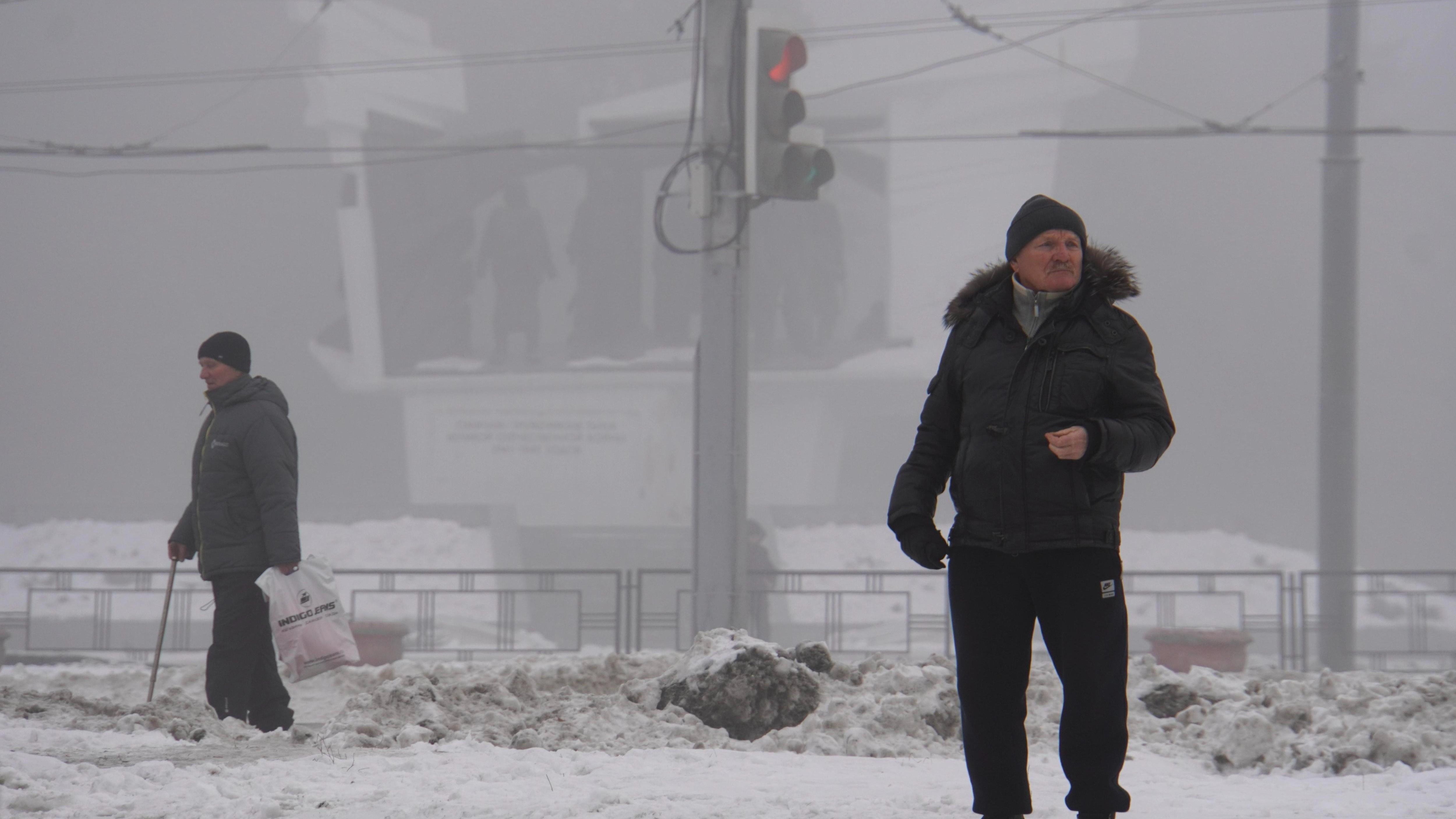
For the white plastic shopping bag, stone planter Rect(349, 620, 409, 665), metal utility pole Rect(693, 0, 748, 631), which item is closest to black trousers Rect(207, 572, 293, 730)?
the white plastic shopping bag

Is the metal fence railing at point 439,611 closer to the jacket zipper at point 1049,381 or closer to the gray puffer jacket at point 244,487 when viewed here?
the gray puffer jacket at point 244,487

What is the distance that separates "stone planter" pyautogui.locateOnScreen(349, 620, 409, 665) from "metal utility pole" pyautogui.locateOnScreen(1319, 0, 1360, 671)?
7.69 m

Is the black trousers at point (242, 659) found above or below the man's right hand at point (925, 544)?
below

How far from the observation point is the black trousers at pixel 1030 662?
261cm

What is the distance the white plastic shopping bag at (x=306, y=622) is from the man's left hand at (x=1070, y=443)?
3.22 m

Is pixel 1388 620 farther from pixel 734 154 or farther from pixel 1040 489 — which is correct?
pixel 1040 489

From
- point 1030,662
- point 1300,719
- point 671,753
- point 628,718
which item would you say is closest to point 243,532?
point 628,718

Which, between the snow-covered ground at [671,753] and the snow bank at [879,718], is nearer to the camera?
the snow-covered ground at [671,753]

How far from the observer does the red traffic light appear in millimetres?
6984

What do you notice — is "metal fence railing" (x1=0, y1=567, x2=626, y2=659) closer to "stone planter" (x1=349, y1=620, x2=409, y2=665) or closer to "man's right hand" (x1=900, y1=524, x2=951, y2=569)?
"stone planter" (x1=349, y1=620, x2=409, y2=665)

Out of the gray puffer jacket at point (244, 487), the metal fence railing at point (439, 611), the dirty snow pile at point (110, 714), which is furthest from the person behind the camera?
the metal fence railing at point (439, 611)

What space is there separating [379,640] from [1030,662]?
8418 mm

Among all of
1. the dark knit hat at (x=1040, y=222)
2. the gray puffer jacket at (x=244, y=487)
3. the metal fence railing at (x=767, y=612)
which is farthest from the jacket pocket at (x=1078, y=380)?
the metal fence railing at (x=767, y=612)

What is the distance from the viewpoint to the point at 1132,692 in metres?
5.32
